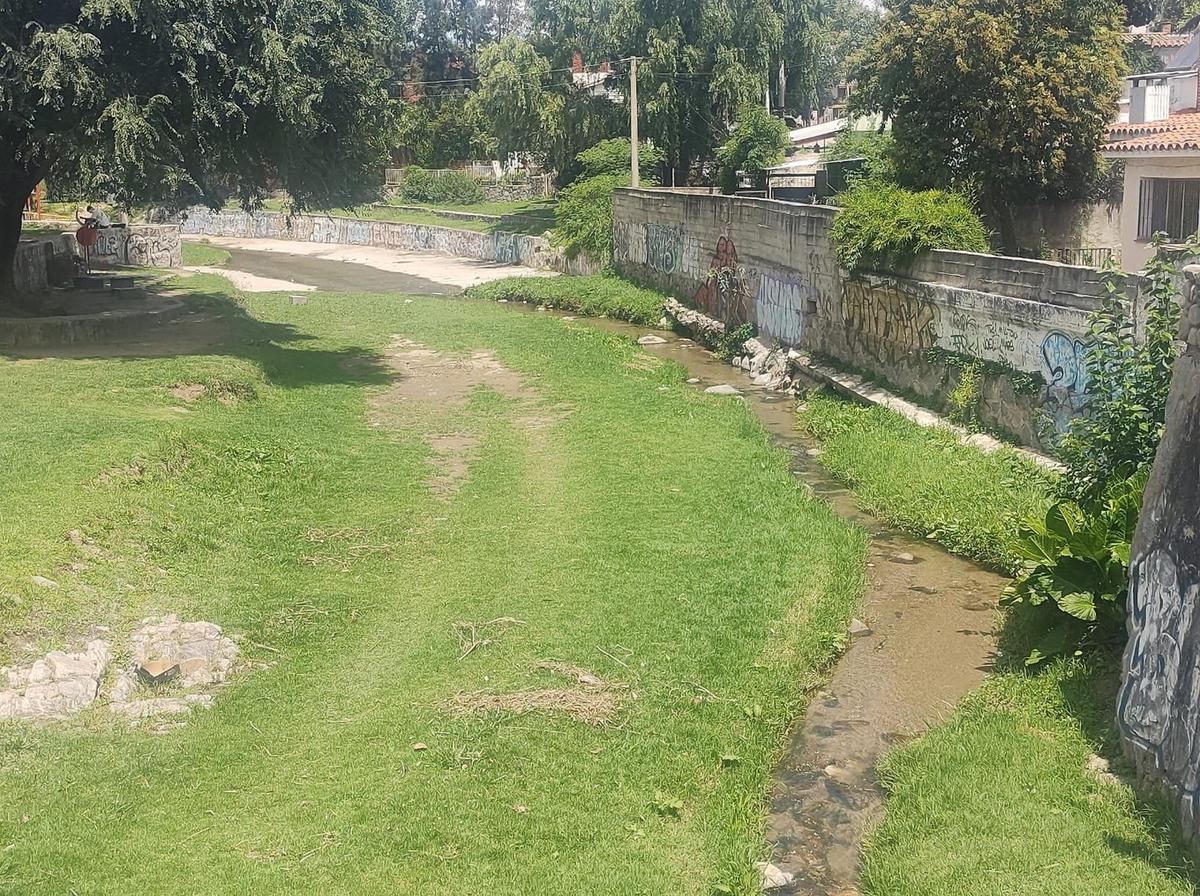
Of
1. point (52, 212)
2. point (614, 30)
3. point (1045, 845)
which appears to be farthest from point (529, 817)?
point (52, 212)

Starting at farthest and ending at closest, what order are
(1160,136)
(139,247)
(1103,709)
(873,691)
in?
(139,247), (1160,136), (873,691), (1103,709)

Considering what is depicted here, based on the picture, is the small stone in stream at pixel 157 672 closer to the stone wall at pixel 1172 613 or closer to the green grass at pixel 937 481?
the stone wall at pixel 1172 613

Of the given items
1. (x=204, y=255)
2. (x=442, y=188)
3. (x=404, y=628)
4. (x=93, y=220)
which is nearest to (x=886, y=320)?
(x=404, y=628)

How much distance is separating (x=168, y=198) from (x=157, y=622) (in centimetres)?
1400

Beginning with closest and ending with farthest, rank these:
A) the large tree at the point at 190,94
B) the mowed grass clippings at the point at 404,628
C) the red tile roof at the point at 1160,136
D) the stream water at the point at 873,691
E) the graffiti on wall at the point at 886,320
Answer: the mowed grass clippings at the point at 404,628 → the stream water at the point at 873,691 → the large tree at the point at 190,94 → the graffiti on wall at the point at 886,320 → the red tile roof at the point at 1160,136

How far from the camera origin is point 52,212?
49.2m

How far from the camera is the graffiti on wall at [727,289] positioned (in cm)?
2947

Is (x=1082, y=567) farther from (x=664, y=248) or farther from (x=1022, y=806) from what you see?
(x=664, y=248)

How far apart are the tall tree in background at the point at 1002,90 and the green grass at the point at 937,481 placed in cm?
1037

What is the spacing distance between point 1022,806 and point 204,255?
43.6 m

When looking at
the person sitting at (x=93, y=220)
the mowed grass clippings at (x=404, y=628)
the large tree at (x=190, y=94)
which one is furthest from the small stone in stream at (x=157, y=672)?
the person sitting at (x=93, y=220)

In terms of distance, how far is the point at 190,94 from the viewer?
810 inches

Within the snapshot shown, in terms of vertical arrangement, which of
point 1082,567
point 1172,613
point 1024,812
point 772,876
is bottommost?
point 772,876

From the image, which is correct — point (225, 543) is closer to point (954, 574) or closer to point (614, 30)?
point (954, 574)
